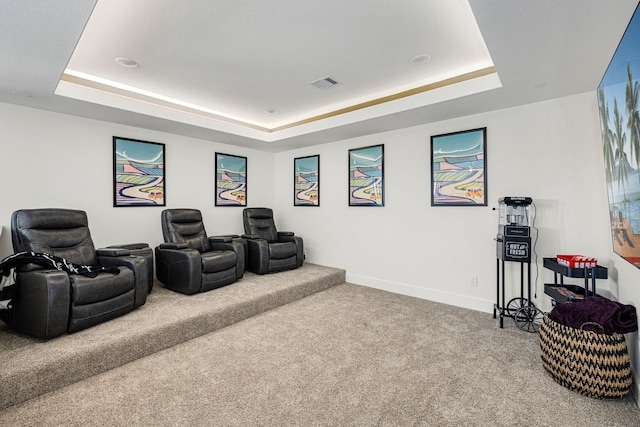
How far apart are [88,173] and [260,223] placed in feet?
7.95

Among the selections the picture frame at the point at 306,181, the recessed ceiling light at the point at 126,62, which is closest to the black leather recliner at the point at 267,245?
the picture frame at the point at 306,181

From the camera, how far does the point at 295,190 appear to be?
223 inches

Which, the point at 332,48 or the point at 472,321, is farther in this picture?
the point at 472,321

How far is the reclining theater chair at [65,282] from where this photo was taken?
7.68 feet

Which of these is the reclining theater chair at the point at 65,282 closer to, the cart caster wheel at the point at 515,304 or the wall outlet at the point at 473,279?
the wall outlet at the point at 473,279

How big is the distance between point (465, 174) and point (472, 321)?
1664 millimetres

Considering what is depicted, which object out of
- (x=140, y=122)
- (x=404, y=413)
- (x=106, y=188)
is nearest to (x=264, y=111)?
(x=140, y=122)

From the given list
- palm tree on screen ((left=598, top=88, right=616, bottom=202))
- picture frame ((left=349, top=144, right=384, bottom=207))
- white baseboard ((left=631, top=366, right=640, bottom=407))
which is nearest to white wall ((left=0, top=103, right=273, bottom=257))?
picture frame ((left=349, top=144, right=384, bottom=207))

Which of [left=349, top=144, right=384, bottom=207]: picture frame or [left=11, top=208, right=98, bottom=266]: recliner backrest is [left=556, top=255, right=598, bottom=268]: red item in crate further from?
[left=11, top=208, right=98, bottom=266]: recliner backrest

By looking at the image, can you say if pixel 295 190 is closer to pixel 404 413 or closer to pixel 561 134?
pixel 561 134

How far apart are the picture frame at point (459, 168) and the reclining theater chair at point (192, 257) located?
272cm

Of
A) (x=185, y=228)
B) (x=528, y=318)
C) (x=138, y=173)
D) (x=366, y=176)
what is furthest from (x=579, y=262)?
(x=138, y=173)

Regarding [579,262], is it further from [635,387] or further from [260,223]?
[260,223]

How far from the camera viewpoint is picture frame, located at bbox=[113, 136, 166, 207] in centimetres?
401
